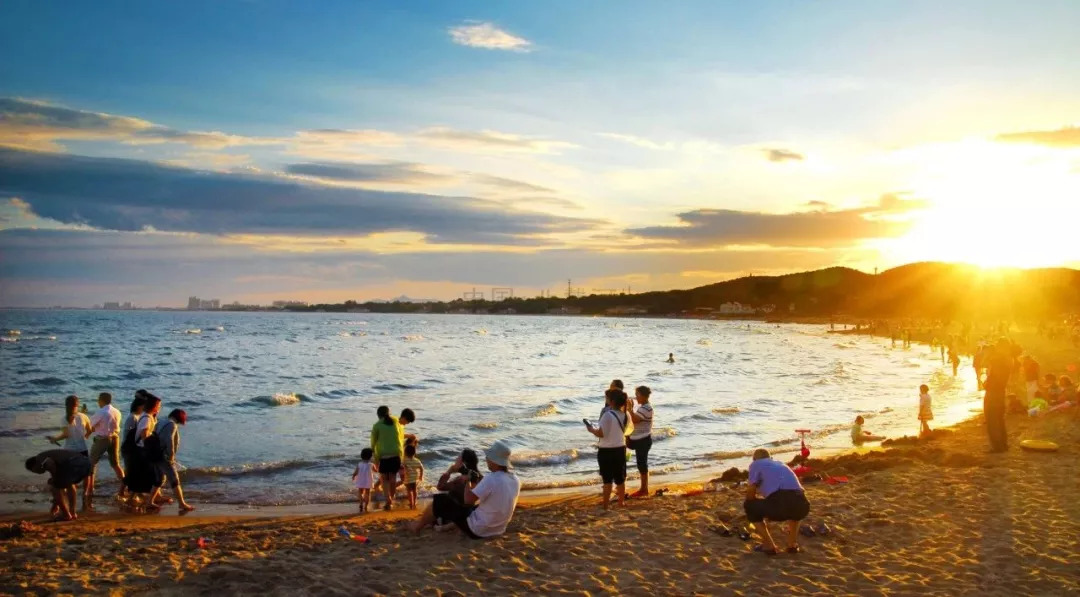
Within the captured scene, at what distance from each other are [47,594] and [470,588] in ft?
12.5

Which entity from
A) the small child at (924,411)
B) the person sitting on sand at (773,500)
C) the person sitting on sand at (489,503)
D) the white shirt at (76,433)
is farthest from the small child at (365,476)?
the small child at (924,411)

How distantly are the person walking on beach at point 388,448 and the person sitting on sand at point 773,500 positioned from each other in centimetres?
548

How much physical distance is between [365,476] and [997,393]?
36.8 ft

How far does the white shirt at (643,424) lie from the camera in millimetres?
10930

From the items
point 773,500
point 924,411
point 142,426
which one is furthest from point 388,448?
point 924,411

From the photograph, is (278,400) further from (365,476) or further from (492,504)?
(492,504)

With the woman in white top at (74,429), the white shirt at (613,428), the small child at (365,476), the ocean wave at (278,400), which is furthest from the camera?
the ocean wave at (278,400)

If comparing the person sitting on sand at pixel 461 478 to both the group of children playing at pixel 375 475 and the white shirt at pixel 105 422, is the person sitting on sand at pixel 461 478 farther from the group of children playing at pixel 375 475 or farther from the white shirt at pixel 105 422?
the white shirt at pixel 105 422

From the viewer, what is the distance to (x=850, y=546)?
801 cm

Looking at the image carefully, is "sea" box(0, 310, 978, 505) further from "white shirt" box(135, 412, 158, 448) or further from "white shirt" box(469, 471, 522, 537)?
"white shirt" box(469, 471, 522, 537)

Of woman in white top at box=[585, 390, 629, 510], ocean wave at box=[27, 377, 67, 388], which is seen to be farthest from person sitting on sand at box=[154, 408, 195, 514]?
ocean wave at box=[27, 377, 67, 388]

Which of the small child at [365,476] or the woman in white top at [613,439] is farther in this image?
the small child at [365,476]

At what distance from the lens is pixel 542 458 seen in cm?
1622

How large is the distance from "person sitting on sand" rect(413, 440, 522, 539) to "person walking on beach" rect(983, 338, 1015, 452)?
946 centimetres
